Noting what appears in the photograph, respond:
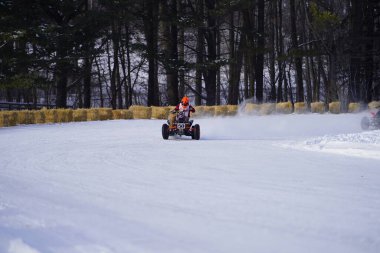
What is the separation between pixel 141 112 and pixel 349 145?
56.8ft

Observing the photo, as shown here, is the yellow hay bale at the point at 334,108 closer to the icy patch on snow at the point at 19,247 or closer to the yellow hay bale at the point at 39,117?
the yellow hay bale at the point at 39,117

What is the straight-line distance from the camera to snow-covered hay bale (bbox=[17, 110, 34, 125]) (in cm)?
2248

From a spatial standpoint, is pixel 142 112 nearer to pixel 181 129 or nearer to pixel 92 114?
pixel 92 114

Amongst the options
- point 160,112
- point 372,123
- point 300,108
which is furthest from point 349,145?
point 300,108

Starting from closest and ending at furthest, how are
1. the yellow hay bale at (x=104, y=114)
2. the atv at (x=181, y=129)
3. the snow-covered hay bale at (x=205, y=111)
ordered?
the atv at (x=181, y=129) → the yellow hay bale at (x=104, y=114) → the snow-covered hay bale at (x=205, y=111)

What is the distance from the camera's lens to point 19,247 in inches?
162

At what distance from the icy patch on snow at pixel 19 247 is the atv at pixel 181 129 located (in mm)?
10329

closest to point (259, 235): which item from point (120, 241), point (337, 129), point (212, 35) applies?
point (120, 241)

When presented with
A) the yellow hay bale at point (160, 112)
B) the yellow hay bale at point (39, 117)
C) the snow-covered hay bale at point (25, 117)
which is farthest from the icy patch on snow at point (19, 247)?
the yellow hay bale at point (160, 112)

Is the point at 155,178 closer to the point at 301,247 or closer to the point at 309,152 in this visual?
the point at 301,247

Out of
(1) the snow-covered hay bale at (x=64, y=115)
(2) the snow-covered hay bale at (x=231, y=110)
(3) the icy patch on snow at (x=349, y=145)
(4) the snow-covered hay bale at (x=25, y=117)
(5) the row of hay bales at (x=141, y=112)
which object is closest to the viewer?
(3) the icy patch on snow at (x=349, y=145)

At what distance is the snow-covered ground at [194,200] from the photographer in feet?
14.1

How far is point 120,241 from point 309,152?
739 centimetres

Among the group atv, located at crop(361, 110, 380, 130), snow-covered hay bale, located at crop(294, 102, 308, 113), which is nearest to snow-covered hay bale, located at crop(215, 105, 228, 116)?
snow-covered hay bale, located at crop(294, 102, 308, 113)
